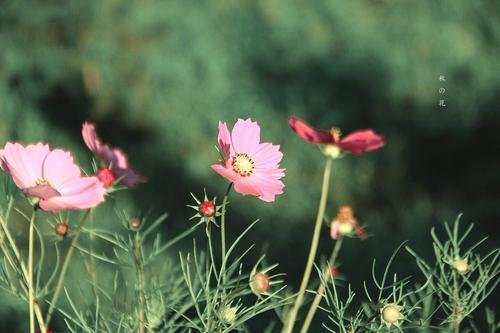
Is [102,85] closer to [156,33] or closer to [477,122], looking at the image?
[156,33]

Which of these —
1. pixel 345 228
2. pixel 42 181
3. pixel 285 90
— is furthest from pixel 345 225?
pixel 285 90

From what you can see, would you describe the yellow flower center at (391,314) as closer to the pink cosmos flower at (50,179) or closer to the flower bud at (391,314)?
the flower bud at (391,314)

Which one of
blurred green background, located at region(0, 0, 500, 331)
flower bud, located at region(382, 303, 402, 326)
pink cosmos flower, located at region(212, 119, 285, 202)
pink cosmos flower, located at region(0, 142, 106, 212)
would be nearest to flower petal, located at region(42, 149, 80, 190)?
pink cosmos flower, located at region(0, 142, 106, 212)

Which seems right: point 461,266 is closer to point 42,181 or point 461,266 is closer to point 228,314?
point 228,314

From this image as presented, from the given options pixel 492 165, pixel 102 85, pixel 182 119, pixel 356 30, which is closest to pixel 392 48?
pixel 356 30

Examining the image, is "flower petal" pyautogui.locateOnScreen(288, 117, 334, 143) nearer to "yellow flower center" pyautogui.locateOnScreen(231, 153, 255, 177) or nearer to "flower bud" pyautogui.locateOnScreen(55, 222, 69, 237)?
"yellow flower center" pyautogui.locateOnScreen(231, 153, 255, 177)

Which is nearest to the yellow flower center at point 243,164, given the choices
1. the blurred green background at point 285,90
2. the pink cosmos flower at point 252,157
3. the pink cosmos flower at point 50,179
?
the pink cosmos flower at point 252,157
